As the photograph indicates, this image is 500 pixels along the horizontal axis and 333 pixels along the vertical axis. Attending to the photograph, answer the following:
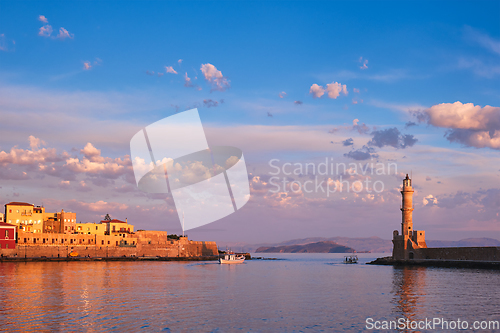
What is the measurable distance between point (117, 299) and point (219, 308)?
8.54 m

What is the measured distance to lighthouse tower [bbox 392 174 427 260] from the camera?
86000 millimetres

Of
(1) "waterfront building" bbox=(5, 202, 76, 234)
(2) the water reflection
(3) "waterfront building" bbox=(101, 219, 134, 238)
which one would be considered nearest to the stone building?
(2) the water reflection

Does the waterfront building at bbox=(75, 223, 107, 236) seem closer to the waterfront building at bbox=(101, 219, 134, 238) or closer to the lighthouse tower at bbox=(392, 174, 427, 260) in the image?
the waterfront building at bbox=(101, 219, 134, 238)

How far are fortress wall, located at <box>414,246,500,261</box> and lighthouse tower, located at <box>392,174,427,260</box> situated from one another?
121 centimetres

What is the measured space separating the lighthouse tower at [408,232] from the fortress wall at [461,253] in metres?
1.21

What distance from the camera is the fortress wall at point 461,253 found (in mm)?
74381

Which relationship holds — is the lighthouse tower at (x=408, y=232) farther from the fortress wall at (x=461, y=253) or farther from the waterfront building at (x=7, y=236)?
the waterfront building at (x=7, y=236)

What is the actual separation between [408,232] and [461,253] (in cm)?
1003

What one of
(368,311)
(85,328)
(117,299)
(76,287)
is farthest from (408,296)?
(76,287)

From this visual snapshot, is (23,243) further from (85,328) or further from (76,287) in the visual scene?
(85,328)

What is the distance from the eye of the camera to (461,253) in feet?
265

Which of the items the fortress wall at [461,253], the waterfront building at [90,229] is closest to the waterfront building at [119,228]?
the waterfront building at [90,229]

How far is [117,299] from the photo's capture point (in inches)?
1318

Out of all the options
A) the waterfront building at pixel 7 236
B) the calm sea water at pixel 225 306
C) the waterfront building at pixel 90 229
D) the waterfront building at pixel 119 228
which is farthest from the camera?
the waterfront building at pixel 119 228
